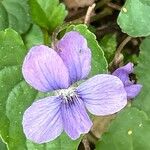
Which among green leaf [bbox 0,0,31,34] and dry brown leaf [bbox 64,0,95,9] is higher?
green leaf [bbox 0,0,31,34]

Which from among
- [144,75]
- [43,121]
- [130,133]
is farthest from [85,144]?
[43,121]

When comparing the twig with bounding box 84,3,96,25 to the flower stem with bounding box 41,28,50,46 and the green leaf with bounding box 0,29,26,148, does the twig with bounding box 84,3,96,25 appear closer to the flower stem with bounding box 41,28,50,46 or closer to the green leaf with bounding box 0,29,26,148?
the flower stem with bounding box 41,28,50,46

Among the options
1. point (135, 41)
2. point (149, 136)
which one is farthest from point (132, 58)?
point (149, 136)

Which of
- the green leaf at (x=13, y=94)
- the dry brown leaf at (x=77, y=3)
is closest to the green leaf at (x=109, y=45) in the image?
the dry brown leaf at (x=77, y=3)

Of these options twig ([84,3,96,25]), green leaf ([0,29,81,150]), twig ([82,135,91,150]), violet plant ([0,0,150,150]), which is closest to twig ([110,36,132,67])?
violet plant ([0,0,150,150])

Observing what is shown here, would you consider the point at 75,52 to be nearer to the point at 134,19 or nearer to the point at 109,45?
the point at 134,19
